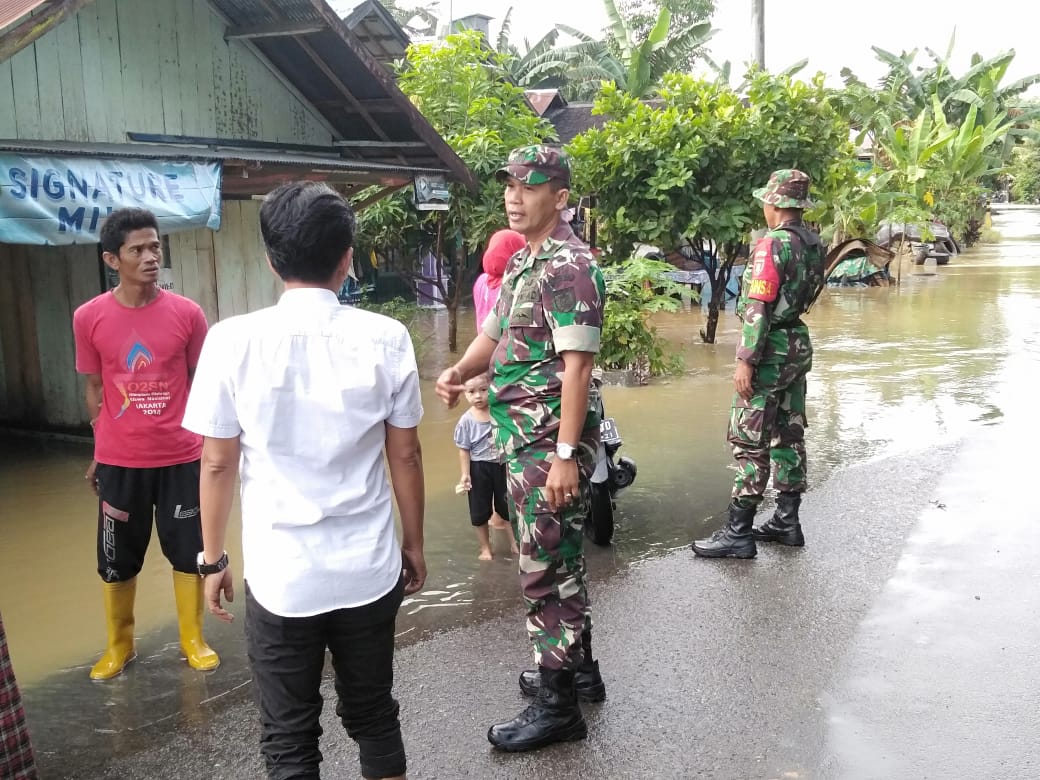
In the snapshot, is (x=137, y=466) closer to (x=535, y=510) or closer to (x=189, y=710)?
(x=189, y=710)

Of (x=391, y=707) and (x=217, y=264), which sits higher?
(x=217, y=264)

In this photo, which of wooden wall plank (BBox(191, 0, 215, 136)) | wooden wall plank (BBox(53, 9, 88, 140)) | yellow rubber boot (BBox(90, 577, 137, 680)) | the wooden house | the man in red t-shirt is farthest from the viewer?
wooden wall plank (BBox(191, 0, 215, 136))

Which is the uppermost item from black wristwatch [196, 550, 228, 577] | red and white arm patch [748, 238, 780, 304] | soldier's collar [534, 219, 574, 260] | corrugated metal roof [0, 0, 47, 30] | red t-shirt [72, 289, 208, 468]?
corrugated metal roof [0, 0, 47, 30]

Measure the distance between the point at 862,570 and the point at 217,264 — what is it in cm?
594

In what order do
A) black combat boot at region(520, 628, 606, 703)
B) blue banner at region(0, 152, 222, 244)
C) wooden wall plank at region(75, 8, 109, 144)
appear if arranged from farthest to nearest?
wooden wall plank at region(75, 8, 109, 144)
blue banner at region(0, 152, 222, 244)
black combat boot at region(520, 628, 606, 703)

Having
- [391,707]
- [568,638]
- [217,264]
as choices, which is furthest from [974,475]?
[217,264]

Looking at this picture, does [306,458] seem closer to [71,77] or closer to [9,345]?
[71,77]

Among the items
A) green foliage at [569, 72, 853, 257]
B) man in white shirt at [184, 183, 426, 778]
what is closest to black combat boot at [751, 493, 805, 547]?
man in white shirt at [184, 183, 426, 778]

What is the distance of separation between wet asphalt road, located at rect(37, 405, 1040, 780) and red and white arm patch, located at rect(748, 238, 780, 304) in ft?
4.59

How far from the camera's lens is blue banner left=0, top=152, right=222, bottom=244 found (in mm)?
5363

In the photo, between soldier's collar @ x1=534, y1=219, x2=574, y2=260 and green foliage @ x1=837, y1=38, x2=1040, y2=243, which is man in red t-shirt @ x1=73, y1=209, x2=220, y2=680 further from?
green foliage @ x1=837, y1=38, x2=1040, y2=243

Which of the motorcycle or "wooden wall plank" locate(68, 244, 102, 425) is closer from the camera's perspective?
the motorcycle

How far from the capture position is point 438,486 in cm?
657

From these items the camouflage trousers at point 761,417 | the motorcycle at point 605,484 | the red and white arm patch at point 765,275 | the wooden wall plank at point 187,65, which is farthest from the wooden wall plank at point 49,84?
the camouflage trousers at point 761,417
